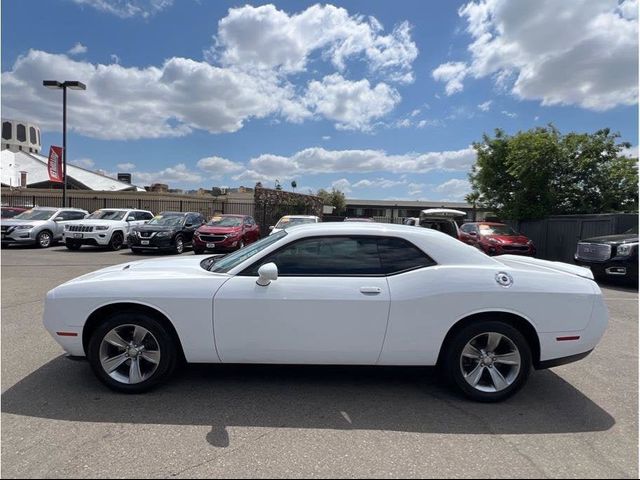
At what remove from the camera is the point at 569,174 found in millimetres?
18422

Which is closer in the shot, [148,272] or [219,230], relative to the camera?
[148,272]

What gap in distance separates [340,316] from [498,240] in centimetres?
1330

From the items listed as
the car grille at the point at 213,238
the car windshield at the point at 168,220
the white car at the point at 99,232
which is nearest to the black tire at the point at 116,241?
the white car at the point at 99,232

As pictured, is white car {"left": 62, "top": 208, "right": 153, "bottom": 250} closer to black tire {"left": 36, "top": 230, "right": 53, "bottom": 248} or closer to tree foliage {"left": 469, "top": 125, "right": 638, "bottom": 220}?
black tire {"left": 36, "top": 230, "right": 53, "bottom": 248}

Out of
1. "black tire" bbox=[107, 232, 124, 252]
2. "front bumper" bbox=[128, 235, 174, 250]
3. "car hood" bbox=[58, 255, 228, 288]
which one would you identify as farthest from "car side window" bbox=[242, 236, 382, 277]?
"black tire" bbox=[107, 232, 124, 252]

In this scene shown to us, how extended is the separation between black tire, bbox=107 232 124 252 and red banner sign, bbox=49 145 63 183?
38.6ft

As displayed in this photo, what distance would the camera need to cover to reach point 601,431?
3.26 meters

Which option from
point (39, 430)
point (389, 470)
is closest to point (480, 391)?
point (389, 470)

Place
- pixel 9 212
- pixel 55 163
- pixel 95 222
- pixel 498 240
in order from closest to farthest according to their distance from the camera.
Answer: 1. pixel 498 240
2. pixel 95 222
3. pixel 9 212
4. pixel 55 163

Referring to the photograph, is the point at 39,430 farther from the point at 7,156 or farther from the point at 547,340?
the point at 7,156

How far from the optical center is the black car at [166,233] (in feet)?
50.0

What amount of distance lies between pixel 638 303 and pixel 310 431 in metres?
8.27

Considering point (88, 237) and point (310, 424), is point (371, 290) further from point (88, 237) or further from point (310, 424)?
point (88, 237)

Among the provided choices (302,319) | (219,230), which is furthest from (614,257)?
(219,230)
